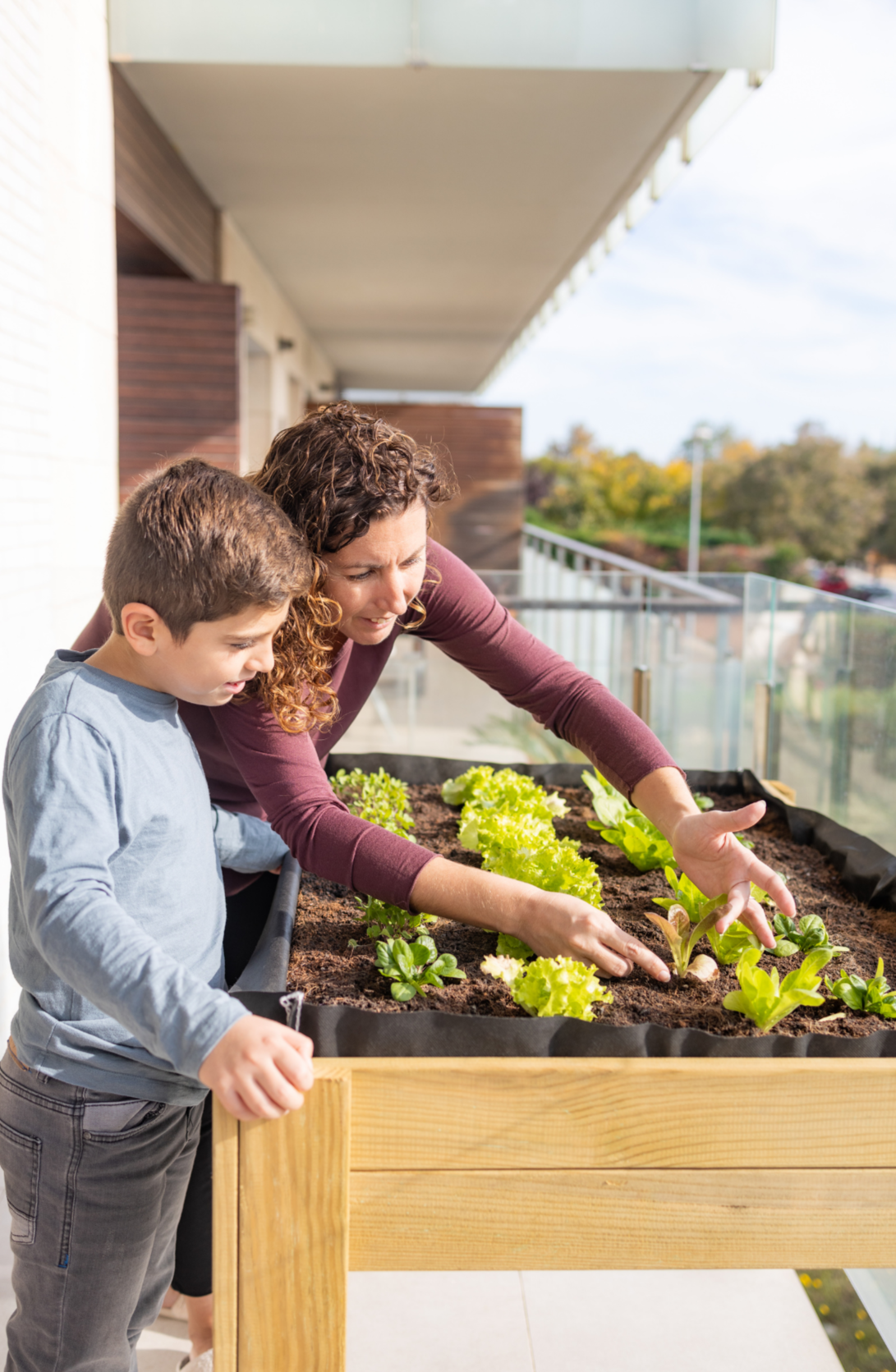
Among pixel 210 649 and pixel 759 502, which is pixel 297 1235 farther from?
pixel 759 502

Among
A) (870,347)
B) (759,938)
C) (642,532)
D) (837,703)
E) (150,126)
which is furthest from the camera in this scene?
(870,347)

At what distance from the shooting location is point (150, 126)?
13.4 ft

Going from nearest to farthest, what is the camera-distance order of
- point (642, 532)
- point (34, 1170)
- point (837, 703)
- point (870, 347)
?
point (34, 1170), point (837, 703), point (642, 532), point (870, 347)

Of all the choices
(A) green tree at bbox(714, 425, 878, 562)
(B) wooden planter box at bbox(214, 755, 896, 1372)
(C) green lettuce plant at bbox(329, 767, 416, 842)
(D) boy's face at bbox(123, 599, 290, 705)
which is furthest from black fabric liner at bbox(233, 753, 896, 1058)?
(A) green tree at bbox(714, 425, 878, 562)

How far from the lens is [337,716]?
1.54 meters

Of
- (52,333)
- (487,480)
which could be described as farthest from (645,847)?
(487,480)

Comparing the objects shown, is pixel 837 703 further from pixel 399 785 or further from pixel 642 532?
pixel 642 532

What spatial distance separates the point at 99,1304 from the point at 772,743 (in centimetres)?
241

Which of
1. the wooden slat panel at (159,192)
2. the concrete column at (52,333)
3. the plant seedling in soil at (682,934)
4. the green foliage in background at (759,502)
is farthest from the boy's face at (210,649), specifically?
the green foliage in background at (759,502)

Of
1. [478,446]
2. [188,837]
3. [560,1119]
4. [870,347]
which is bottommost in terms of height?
[560,1119]

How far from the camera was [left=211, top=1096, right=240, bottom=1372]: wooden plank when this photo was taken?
908 mm

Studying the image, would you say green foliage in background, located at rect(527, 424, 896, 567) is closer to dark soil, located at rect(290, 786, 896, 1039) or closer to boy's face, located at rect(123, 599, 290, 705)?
dark soil, located at rect(290, 786, 896, 1039)

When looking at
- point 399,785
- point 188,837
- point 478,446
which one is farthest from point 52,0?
point 478,446

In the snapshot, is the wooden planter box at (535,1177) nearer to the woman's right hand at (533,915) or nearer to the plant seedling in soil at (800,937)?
the woman's right hand at (533,915)
